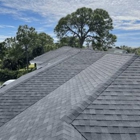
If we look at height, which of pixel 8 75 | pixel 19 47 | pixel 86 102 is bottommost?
pixel 8 75

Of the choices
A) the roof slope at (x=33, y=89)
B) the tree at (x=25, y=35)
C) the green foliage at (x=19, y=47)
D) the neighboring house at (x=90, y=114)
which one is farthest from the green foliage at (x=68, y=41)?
the neighboring house at (x=90, y=114)

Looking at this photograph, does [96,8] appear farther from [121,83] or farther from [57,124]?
[57,124]

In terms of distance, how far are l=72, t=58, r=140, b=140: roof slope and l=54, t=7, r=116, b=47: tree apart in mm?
40871

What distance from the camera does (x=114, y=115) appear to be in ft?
23.6

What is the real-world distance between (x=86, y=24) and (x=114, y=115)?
4379 cm

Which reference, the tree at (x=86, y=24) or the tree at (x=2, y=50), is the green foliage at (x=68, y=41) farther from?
the tree at (x=2, y=50)

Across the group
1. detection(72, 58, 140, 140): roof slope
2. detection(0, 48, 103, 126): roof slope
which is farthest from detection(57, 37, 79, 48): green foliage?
detection(72, 58, 140, 140): roof slope

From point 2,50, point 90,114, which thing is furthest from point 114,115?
point 2,50

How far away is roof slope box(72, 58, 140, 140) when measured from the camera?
6.29 metres

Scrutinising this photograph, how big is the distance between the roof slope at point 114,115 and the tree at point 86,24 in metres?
40.9

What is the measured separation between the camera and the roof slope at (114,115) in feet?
20.6

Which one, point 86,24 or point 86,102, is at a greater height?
point 86,24

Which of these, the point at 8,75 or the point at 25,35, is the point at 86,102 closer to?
the point at 8,75

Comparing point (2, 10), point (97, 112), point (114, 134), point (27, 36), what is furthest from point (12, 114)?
point (27, 36)
